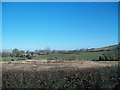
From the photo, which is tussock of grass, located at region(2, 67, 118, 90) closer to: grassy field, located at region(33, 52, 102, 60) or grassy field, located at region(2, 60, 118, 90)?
grassy field, located at region(2, 60, 118, 90)

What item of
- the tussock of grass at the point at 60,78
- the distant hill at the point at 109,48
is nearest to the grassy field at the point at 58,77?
the tussock of grass at the point at 60,78

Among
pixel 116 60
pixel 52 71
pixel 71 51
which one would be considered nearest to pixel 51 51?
pixel 71 51

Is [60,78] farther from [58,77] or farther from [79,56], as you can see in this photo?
[79,56]

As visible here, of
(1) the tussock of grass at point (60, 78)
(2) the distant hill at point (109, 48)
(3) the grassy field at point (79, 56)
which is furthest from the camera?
(3) the grassy field at point (79, 56)

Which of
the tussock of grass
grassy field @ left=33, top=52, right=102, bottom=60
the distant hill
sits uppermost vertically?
the distant hill

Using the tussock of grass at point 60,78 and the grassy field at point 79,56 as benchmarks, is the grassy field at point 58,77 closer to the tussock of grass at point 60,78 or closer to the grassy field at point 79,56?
the tussock of grass at point 60,78

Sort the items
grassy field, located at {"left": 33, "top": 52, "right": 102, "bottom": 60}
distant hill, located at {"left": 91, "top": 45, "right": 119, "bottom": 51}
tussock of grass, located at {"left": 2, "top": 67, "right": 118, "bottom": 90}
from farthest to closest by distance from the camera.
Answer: grassy field, located at {"left": 33, "top": 52, "right": 102, "bottom": 60} < distant hill, located at {"left": 91, "top": 45, "right": 119, "bottom": 51} < tussock of grass, located at {"left": 2, "top": 67, "right": 118, "bottom": 90}

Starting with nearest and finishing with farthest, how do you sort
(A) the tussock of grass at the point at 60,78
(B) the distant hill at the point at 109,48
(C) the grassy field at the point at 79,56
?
(A) the tussock of grass at the point at 60,78 → (B) the distant hill at the point at 109,48 → (C) the grassy field at the point at 79,56

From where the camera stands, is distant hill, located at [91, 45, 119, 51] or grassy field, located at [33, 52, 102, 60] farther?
grassy field, located at [33, 52, 102, 60]

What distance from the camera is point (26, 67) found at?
776 centimetres

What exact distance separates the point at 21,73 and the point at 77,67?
170cm

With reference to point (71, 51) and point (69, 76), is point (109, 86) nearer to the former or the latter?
point (69, 76)

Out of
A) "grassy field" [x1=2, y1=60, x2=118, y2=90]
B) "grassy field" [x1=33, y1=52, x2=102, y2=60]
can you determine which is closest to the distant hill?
"grassy field" [x1=33, y1=52, x2=102, y2=60]

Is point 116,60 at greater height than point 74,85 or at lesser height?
greater
